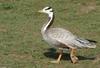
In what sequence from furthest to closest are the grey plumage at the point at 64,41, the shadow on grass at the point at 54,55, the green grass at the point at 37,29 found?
the shadow on grass at the point at 54,55 → the green grass at the point at 37,29 → the grey plumage at the point at 64,41

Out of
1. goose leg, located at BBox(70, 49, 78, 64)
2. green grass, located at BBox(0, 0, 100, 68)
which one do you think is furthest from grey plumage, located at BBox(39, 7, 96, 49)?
green grass, located at BBox(0, 0, 100, 68)

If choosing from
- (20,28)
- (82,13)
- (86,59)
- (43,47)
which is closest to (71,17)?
(82,13)

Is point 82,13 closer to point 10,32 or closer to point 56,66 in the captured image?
point 10,32

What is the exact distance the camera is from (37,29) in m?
15.2

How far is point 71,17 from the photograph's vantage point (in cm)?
1686

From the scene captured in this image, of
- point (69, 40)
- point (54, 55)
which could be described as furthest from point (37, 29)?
point (69, 40)

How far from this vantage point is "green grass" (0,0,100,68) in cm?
1157

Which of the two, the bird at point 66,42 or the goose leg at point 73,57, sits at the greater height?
the bird at point 66,42

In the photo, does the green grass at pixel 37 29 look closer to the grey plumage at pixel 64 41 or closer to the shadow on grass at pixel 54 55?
the shadow on grass at pixel 54 55

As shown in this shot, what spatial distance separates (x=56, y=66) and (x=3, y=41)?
8.75 ft

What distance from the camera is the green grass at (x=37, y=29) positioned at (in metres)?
11.6

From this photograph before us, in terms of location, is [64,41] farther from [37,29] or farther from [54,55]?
[37,29]

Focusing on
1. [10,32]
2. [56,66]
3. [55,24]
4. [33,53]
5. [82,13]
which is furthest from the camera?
[82,13]

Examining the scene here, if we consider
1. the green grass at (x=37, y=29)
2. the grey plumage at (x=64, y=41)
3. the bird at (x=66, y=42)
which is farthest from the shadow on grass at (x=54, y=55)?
the grey plumage at (x=64, y=41)
